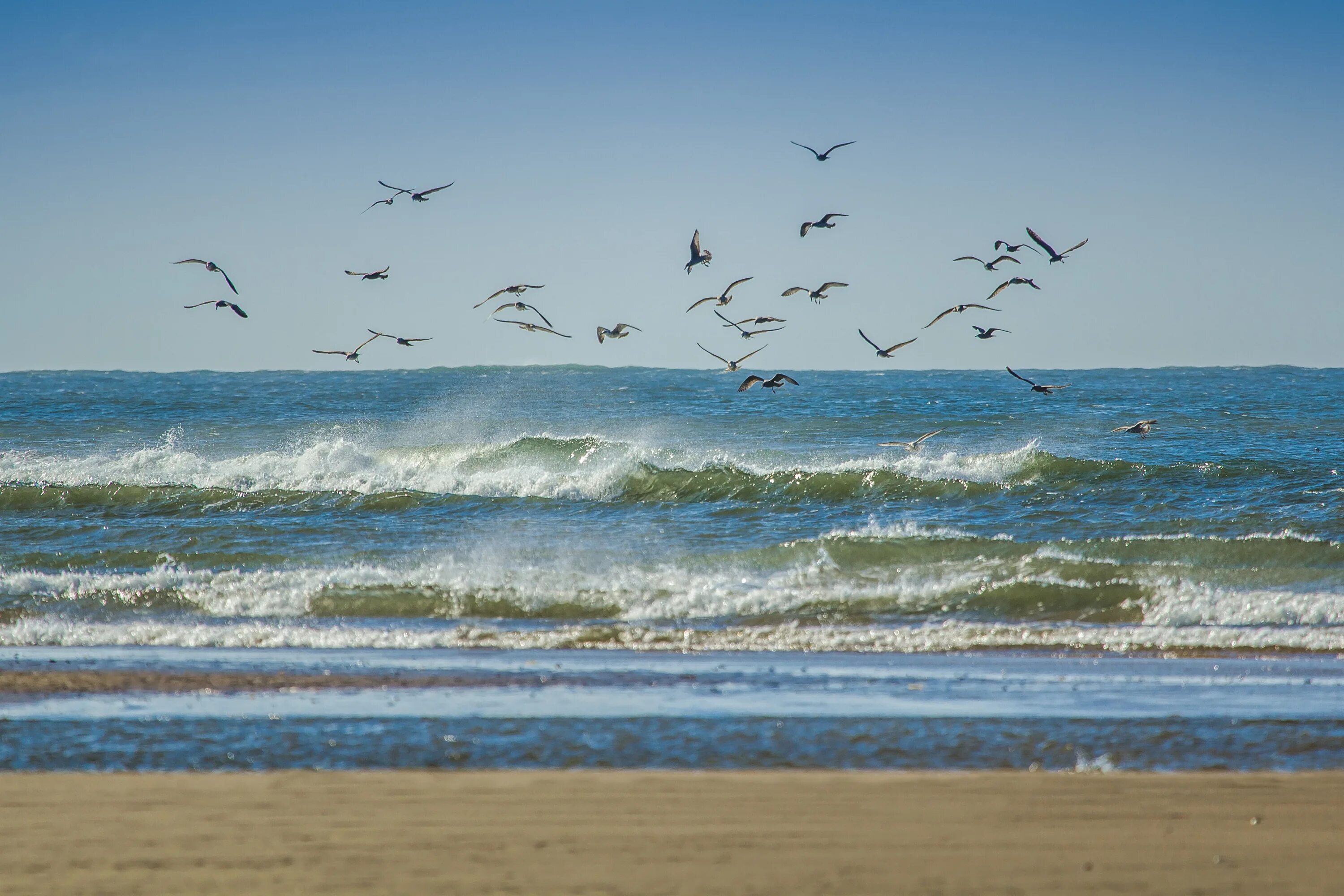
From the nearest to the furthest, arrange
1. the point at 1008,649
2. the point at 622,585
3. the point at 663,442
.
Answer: the point at 1008,649 < the point at 622,585 < the point at 663,442

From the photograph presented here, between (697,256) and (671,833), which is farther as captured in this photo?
(697,256)

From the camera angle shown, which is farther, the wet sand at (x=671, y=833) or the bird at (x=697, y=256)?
the bird at (x=697, y=256)

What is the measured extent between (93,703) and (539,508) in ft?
38.9

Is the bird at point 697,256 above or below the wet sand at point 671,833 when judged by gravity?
above

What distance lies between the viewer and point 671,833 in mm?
5000

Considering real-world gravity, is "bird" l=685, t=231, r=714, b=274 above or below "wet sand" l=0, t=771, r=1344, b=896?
above

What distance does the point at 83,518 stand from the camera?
63.4ft

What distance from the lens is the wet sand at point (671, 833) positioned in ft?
14.9

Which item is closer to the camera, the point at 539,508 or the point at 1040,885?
the point at 1040,885

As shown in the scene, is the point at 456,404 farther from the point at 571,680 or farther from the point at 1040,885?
the point at 1040,885

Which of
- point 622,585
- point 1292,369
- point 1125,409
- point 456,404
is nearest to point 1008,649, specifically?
point 622,585

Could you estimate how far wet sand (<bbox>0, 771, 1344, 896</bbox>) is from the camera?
454cm

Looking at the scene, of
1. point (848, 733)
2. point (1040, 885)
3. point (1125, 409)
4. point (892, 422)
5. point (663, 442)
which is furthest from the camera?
point (1125, 409)

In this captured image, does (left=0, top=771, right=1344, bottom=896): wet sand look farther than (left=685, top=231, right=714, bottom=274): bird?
No
